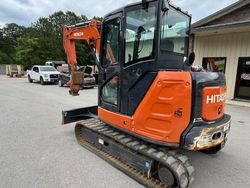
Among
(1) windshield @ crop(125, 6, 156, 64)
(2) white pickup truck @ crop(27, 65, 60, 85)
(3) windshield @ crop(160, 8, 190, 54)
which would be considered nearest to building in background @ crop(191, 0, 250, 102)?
(3) windshield @ crop(160, 8, 190, 54)

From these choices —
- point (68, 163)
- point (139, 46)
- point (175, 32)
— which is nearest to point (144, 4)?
point (139, 46)

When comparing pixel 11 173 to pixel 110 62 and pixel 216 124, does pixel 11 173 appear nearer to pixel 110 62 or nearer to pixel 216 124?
pixel 110 62

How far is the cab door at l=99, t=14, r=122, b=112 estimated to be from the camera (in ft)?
11.9

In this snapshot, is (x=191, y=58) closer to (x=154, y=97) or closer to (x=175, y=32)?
(x=175, y=32)

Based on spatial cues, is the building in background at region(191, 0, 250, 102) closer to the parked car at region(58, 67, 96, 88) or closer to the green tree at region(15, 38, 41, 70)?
the parked car at region(58, 67, 96, 88)

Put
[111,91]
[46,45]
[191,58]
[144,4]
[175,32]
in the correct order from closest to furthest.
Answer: [144,4]
[175,32]
[191,58]
[111,91]
[46,45]

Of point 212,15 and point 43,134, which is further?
point 212,15

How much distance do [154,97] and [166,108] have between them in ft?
0.76

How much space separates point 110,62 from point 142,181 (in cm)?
209

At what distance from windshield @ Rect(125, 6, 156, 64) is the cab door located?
0.20m

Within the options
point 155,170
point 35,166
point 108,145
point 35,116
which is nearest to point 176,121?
point 155,170

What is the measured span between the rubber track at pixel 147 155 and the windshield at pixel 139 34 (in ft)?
4.41

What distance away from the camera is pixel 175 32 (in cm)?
360

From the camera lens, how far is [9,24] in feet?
246
